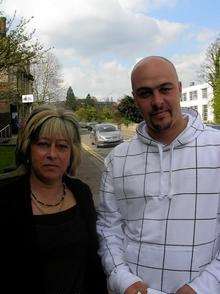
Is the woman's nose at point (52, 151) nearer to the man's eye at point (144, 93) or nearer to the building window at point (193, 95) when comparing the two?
the man's eye at point (144, 93)

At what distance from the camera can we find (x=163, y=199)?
2.57m

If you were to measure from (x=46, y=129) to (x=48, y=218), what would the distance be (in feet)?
1.59

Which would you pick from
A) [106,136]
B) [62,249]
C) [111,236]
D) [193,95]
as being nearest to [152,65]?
[111,236]

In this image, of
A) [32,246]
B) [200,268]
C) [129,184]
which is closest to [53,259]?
[32,246]

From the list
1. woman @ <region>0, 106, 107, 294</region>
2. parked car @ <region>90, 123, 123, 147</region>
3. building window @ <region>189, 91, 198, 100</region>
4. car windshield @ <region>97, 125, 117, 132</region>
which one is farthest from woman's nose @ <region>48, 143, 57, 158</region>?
building window @ <region>189, 91, 198, 100</region>

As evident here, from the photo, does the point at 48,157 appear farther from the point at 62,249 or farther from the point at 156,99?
the point at 156,99

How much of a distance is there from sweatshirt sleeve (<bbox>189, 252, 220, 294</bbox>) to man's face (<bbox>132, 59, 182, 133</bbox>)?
2.37ft

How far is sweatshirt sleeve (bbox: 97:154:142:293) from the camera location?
264 cm

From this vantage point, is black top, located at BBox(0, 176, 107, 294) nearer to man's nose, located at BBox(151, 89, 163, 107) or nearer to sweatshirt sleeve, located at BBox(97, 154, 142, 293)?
sweatshirt sleeve, located at BBox(97, 154, 142, 293)

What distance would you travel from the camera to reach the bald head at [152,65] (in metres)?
2.66

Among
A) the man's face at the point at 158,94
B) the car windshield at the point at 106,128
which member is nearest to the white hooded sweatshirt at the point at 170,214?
the man's face at the point at 158,94

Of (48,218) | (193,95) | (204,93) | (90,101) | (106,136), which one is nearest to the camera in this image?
(48,218)

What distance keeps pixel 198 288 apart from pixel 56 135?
1.10 metres

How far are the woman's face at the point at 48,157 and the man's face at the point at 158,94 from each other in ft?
1.70
